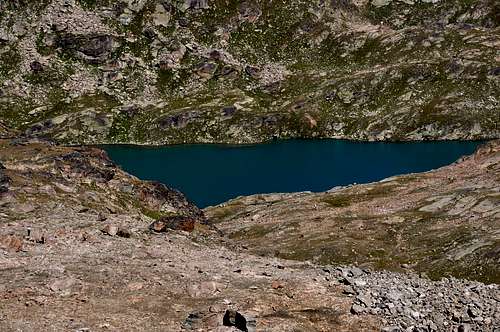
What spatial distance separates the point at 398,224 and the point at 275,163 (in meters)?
102

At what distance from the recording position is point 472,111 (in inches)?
7279

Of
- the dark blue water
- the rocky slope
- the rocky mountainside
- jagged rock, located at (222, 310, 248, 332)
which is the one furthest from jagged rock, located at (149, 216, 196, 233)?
the dark blue water

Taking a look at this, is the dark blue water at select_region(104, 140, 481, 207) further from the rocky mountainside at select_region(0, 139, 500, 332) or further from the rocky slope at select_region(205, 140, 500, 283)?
the rocky mountainside at select_region(0, 139, 500, 332)

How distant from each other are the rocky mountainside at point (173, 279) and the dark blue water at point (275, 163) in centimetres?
7293

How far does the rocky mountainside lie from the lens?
25.7 meters

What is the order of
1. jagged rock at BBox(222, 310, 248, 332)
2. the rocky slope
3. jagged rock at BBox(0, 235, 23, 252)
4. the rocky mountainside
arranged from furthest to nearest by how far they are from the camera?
the rocky slope
jagged rock at BBox(0, 235, 23, 252)
the rocky mountainside
jagged rock at BBox(222, 310, 248, 332)

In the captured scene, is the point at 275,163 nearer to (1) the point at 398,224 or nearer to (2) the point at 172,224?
(1) the point at 398,224

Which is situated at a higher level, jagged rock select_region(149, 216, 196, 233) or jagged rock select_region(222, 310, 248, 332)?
jagged rock select_region(149, 216, 196, 233)

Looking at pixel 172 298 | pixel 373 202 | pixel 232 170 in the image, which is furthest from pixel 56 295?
pixel 232 170

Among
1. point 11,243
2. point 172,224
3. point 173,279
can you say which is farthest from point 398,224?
point 11,243

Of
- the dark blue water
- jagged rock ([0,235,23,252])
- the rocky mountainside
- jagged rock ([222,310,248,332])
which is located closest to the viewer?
jagged rock ([222,310,248,332])

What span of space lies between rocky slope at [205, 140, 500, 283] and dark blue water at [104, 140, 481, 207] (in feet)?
123

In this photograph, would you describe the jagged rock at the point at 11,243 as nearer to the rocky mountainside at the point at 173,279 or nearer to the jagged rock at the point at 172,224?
the rocky mountainside at the point at 173,279

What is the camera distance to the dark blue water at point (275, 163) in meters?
132
